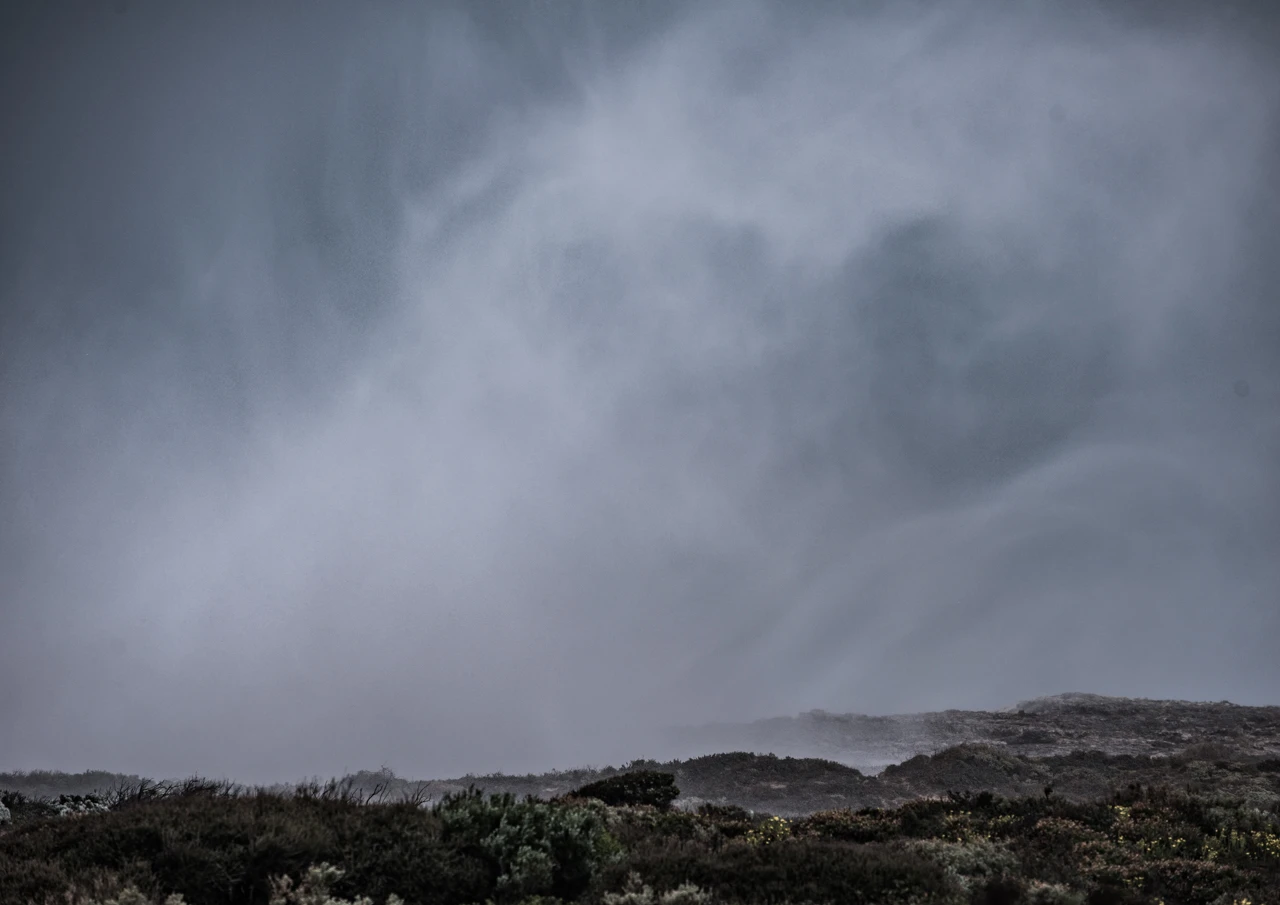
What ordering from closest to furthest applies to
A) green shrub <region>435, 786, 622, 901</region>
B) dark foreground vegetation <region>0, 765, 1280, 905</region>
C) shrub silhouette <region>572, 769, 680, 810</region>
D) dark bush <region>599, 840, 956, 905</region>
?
dark foreground vegetation <region>0, 765, 1280, 905</region> < dark bush <region>599, 840, 956, 905</region> < green shrub <region>435, 786, 622, 901</region> < shrub silhouette <region>572, 769, 680, 810</region>

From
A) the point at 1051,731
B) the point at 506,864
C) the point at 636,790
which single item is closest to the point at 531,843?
the point at 506,864

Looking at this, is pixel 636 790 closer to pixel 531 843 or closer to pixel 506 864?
pixel 531 843

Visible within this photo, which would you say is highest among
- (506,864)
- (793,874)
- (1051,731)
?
(506,864)

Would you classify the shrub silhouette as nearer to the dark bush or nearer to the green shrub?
the green shrub

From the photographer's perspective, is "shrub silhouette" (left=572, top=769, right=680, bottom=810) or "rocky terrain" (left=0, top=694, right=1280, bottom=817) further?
"rocky terrain" (left=0, top=694, right=1280, bottom=817)

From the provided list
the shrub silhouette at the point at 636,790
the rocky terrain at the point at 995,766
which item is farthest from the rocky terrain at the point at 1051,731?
the shrub silhouette at the point at 636,790

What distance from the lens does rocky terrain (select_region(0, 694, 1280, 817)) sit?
3058 cm

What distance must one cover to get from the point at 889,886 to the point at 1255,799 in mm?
18662

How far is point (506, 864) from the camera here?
32.1ft

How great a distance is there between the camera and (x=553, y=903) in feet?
27.8

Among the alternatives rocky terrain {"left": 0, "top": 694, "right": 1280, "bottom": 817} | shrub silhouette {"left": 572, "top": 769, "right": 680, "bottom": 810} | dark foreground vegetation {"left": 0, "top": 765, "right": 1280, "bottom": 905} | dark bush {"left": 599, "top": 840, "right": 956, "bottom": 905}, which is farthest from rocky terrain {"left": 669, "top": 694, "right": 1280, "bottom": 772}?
dark bush {"left": 599, "top": 840, "right": 956, "bottom": 905}

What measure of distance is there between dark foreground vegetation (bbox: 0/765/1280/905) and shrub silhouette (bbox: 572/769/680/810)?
6.64 meters

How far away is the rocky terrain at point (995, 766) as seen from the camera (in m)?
30.6

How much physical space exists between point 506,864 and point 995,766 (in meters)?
32.8
